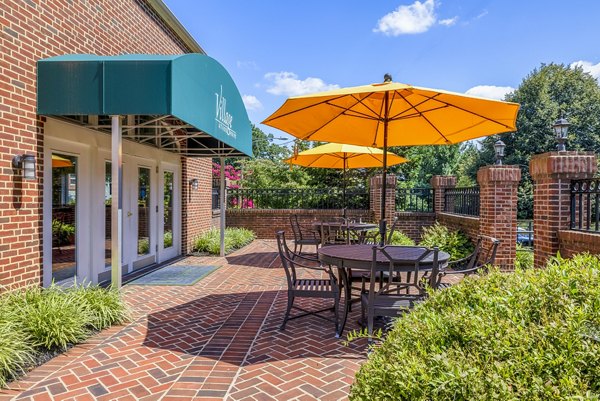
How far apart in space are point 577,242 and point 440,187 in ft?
20.9

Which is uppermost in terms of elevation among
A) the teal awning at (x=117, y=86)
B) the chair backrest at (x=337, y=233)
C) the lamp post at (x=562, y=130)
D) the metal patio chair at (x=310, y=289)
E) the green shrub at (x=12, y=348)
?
the teal awning at (x=117, y=86)

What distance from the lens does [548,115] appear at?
26.3m

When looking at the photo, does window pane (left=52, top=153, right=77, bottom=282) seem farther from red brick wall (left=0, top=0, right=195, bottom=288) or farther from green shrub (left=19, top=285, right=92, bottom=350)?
green shrub (left=19, top=285, right=92, bottom=350)

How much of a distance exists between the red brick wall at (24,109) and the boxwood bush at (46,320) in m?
0.41

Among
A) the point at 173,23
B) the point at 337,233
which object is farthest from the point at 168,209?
the point at 173,23

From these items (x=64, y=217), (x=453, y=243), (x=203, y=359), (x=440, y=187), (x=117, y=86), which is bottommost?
(x=203, y=359)

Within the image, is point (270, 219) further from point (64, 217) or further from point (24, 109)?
point (24, 109)

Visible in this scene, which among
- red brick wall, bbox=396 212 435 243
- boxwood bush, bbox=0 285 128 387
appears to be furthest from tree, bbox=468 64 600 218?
boxwood bush, bbox=0 285 128 387

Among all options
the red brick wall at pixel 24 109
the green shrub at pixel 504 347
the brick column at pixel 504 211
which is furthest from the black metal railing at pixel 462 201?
the red brick wall at pixel 24 109

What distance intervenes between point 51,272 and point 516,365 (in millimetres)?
5482

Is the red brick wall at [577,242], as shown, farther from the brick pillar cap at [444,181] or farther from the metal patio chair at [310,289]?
the brick pillar cap at [444,181]

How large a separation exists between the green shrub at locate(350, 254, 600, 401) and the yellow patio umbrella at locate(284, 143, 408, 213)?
7.57 metres

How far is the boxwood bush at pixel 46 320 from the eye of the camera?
3283mm

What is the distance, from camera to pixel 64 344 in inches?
145
